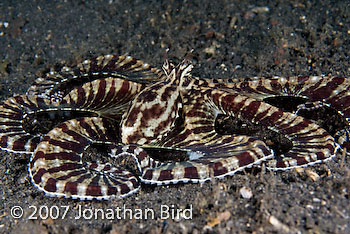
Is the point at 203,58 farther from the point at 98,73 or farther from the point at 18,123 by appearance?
the point at 18,123

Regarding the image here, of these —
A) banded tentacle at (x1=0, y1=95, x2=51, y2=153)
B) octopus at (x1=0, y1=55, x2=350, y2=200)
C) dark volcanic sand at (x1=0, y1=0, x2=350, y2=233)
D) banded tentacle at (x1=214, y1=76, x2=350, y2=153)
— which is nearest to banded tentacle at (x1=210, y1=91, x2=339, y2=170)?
octopus at (x1=0, y1=55, x2=350, y2=200)

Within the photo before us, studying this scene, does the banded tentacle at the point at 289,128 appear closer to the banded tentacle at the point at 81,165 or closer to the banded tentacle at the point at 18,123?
the banded tentacle at the point at 81,165

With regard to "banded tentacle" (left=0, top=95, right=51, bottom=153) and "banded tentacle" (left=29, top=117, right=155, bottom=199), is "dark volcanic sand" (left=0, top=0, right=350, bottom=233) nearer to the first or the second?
"banded tentacle" (left=29, top=117, right=155, bottom=199)

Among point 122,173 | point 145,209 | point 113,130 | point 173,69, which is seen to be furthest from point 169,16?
point 145,209

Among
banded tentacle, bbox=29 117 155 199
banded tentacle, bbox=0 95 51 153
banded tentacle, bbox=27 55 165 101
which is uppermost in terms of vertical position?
banded tentacle, bbox=27 55 165 101

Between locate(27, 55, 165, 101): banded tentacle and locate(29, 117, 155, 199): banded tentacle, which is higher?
locate(27, 55, 165, 101): banded tentacle

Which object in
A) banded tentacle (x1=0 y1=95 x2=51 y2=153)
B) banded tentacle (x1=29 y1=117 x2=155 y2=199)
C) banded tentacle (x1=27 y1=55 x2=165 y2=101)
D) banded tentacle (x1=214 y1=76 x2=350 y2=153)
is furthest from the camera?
banded tentacle (x1=27 y1=55 x2=165 y2=101)
